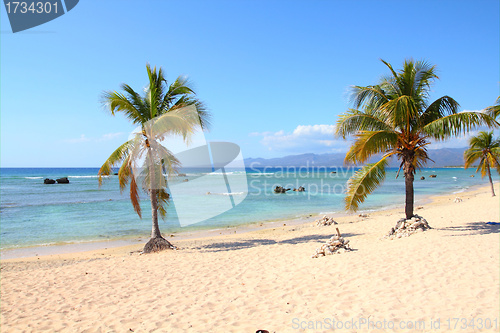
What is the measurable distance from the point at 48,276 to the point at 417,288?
28.7ft

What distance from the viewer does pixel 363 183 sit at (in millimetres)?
8984

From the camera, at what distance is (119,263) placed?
28.9ft

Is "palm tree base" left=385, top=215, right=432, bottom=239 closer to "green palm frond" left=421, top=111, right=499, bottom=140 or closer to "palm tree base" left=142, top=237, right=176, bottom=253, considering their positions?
"green palm frond" left=421, top=111, right=499, bottom=140

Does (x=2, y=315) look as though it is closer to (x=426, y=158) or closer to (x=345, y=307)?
(x=345, y=307)

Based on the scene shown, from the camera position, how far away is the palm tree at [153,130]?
9.64 m

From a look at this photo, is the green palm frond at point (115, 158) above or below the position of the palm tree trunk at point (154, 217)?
above

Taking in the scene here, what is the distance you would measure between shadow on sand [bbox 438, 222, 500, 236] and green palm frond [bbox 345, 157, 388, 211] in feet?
9.87

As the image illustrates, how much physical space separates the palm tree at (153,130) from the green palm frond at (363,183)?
554 centimetres

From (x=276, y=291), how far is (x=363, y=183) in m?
4.92

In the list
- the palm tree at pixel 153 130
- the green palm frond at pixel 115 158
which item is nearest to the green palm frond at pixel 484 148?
the palm tree at pixel 153 130

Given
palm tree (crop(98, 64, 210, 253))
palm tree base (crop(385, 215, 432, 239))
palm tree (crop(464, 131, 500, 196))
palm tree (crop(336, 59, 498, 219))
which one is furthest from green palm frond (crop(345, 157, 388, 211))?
Answer: palm tree (crop(464, 131, 500, 196))

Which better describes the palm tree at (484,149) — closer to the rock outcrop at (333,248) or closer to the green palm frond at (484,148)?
the green palm frond at (484,148)

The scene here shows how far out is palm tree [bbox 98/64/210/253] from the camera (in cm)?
964

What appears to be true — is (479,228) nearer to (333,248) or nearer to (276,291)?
(333,248)
